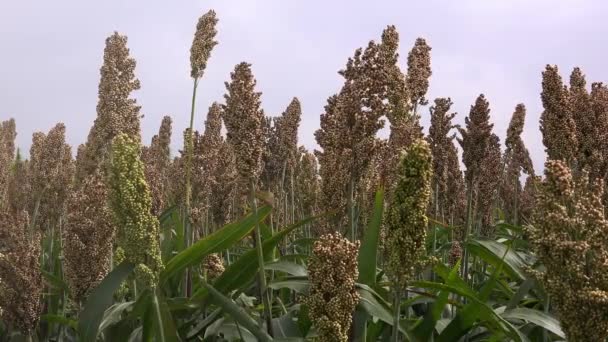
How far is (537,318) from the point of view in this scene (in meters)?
4.37

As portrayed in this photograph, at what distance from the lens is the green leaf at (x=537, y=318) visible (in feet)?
14.2

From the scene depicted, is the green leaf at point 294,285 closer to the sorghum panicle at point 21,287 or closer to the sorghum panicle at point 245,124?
the sorghum panicle at point 245,124

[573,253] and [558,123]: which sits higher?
[558,123]

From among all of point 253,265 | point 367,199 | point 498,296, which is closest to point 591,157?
point 498,296

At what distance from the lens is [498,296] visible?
6031 millimetres

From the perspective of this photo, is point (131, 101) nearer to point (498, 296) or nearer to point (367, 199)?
point (367, 199)

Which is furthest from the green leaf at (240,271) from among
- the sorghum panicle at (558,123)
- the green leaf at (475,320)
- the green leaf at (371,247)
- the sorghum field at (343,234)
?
the sorghum panicle at (558,123)

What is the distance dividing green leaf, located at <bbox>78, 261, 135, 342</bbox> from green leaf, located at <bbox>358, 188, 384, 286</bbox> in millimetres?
1303

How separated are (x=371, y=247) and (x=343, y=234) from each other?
74 centimetres

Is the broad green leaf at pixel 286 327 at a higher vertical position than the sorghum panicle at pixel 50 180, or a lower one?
lower

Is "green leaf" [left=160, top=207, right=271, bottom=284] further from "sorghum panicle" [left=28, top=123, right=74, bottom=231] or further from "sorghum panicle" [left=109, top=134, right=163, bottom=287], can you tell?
"sorghum panicle" [left=28, top=123, right=74, bottom=231]

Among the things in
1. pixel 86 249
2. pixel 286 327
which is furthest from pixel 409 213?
pixel 86 249

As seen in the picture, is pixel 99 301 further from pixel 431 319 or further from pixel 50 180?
pixel 50 180

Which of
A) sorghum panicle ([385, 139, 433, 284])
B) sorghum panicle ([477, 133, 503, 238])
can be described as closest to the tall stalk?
sorghum panicle ([385, 139, 433, 284])
